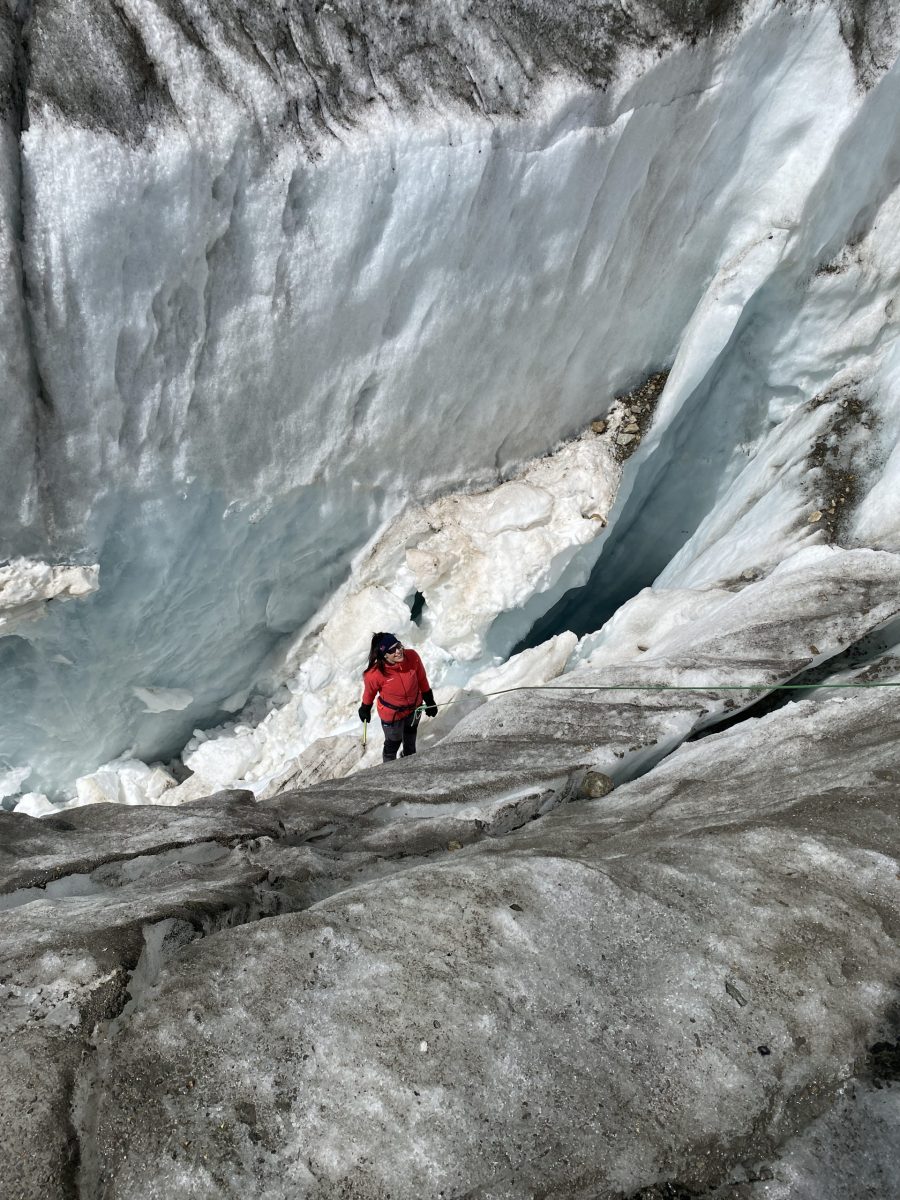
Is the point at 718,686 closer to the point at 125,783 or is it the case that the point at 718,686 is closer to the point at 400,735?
the point at 400,735

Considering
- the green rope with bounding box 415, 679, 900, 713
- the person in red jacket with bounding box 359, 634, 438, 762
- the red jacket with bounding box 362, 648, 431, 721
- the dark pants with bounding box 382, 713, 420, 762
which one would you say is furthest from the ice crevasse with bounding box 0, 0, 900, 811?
the green rope with bounding box 415, 679, 900, 713

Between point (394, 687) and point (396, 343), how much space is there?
2755 millimetres

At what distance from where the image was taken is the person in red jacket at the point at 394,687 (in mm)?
6281

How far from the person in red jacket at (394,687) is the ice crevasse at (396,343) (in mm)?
993

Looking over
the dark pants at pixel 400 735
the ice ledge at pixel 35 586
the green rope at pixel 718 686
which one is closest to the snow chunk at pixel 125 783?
the ice ledge at pixel 35 586

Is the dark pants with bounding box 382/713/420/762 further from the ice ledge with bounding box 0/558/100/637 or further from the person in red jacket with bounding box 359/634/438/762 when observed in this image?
the ice ledge with bounding box 0/558/100/637

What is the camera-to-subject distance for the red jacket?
6383 millimetres

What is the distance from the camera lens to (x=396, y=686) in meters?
6.39

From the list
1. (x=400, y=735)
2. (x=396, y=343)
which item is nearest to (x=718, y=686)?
(x=400, y=735)

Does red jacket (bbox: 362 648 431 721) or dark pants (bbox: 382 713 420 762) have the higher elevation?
red jacket (bbox: 362 648 431 721)

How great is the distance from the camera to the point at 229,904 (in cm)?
305

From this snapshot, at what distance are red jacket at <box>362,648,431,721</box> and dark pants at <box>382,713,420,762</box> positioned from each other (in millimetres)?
67

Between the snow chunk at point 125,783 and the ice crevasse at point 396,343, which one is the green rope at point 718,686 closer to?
the ice crevasse at point 396,343

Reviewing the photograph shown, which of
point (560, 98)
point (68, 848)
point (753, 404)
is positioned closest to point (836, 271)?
point (753, 404)
